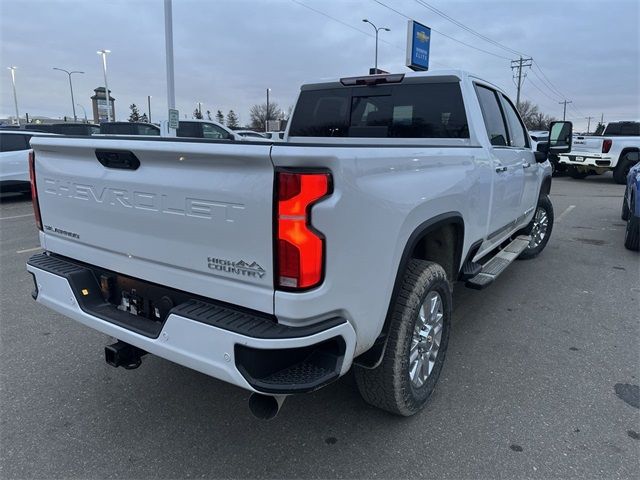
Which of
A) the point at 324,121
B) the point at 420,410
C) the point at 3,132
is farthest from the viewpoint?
the point at 3,132

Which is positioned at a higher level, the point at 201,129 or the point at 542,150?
the point at 201,129

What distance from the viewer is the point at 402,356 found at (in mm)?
2496

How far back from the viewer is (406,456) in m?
2.49

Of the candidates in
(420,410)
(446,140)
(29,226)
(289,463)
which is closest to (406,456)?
(420,410)

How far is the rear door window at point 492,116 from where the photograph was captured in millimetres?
3915

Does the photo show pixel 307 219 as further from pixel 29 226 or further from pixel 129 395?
pixel 29 226

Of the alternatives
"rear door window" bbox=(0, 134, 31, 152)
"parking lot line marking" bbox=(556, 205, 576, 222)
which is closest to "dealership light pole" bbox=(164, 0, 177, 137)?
"rear door window" bbox=(0, 134, 31, 152)

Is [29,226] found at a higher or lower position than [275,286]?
lower

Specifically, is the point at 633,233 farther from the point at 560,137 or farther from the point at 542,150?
the point at 542,150

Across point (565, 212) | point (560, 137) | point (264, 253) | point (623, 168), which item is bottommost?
point (565, 212)

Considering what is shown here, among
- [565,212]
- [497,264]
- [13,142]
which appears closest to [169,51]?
[13,142]

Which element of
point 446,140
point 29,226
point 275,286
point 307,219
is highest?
point 446,140

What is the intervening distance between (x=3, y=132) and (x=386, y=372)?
11844mm

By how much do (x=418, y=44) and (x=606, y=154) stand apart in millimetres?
11906
